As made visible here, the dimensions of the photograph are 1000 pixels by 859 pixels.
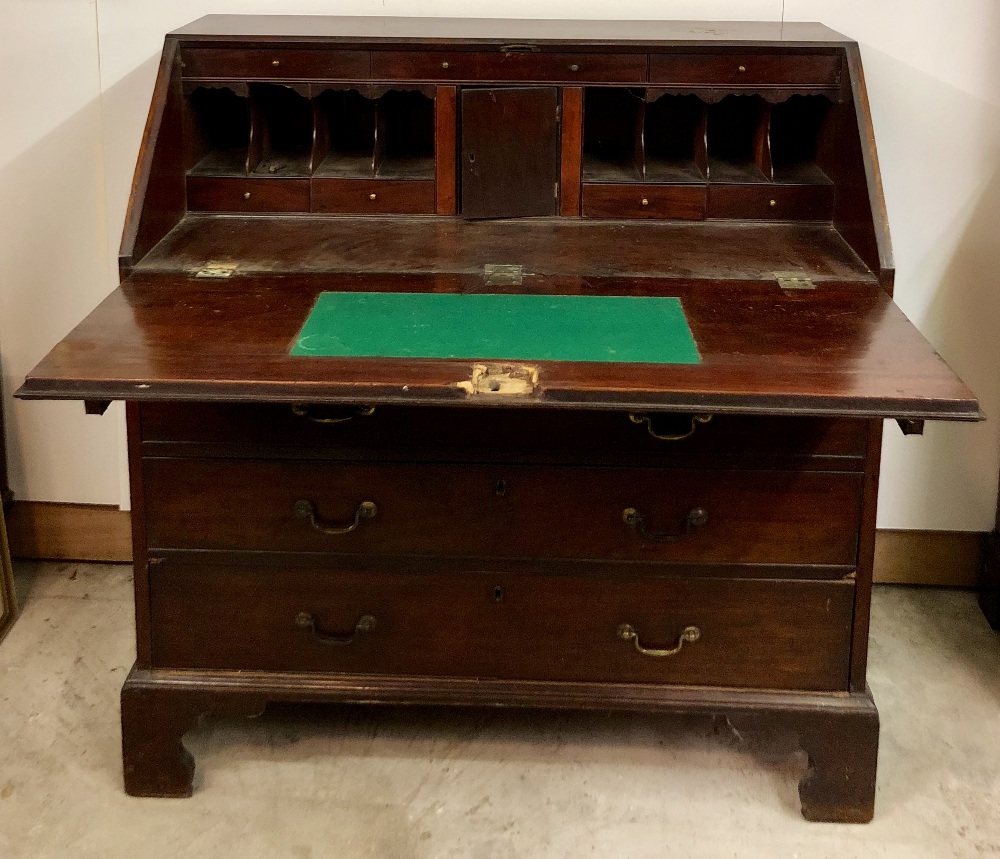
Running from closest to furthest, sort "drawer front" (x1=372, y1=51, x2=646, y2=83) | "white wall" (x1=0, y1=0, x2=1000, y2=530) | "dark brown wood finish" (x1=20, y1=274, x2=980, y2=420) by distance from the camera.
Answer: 1. "dark brown wood finish" (x1=20, y1=274, x2=980, y2=420)
2. "drawer front" (x1=372, y1=51, x2=646, y2=83)
3. "white wall" (x1=0, y1=0, x2=1000, y2=530)

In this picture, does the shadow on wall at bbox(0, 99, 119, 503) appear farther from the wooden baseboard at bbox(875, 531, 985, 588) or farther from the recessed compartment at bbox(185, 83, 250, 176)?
the wooden baseboard at bbox(875, 531, 985, 588)

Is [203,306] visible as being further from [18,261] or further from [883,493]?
[883,493]

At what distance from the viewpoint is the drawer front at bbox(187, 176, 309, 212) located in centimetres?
234

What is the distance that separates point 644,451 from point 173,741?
0.98 metres

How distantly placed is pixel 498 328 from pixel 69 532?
1559mm

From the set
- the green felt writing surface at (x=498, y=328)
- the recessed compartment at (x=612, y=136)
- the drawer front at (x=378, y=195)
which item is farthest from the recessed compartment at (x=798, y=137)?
the drawer front at (x=378, y=195)

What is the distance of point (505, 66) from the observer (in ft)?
7.39

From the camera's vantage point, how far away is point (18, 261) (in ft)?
9.05

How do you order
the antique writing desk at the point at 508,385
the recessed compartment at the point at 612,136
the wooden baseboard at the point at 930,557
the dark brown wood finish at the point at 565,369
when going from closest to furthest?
the dark brown wood finish at the point at 565,369, the antique writing desk at the point at 508,385, the recessed compartment at the point at 612,136, the wooden baseboard at the point at 930,557

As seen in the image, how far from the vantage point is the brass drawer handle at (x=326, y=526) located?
6.59ft

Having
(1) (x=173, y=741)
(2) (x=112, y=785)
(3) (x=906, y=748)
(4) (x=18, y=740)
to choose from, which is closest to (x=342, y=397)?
(1) (x=173, y=741)

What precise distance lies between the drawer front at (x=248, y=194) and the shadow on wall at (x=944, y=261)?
122 centimetres

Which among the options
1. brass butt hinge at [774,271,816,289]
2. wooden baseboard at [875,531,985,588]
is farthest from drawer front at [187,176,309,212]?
wooden baseboard at [875,531,985,588]

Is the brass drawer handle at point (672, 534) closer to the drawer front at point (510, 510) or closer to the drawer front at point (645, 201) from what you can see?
the drawer front at point (510, 510)
